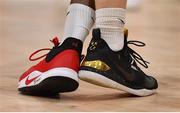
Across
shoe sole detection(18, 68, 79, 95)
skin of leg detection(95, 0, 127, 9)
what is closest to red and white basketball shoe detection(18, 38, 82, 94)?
shoe sole detection(18, 68, 79, 95)

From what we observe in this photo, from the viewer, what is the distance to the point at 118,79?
1.35m

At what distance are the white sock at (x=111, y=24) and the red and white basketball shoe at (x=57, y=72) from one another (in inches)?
3.1

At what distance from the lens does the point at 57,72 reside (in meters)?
1.27

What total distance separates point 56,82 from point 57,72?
0.03m

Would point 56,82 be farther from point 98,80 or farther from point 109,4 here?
point 109,4

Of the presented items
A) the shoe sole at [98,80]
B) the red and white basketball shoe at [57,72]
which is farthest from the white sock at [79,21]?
the shoe sole at [98,80]

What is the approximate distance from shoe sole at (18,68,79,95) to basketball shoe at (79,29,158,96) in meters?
0.04

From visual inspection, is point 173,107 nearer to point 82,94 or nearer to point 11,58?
point 82,94

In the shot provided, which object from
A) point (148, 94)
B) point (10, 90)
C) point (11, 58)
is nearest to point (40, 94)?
point (10, 90)

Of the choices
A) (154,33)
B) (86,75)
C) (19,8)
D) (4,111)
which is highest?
(19,8)

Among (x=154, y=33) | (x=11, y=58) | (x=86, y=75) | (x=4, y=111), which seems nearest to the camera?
(x=4, y=111)

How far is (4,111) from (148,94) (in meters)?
0.45

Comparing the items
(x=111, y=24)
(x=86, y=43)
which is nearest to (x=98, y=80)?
(x=111, y=24)

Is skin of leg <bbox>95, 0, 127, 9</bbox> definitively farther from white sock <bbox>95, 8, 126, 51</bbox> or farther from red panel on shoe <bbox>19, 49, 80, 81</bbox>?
red panel on shoe <bbox>19, 49, 80, 81</bbox>
